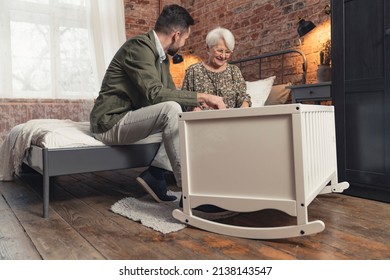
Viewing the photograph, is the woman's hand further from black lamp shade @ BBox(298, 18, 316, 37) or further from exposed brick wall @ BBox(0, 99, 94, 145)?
exposed brick wall @ BBox(0, 99, 94, 145)

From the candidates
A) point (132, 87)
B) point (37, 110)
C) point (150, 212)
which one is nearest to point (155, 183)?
point (150, 212)

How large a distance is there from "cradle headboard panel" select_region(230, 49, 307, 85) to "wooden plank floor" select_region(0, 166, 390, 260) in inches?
54.9

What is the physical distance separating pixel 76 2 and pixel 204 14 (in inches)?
57.2

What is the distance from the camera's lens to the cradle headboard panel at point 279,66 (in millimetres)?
3115

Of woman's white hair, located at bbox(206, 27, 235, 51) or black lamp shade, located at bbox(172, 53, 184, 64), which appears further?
black lamp shade, located at bbox(172, 53, 184, 64)

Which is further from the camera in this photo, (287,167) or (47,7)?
(47,7)

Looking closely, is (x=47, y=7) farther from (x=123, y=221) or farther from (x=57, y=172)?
(x=123, y=221)

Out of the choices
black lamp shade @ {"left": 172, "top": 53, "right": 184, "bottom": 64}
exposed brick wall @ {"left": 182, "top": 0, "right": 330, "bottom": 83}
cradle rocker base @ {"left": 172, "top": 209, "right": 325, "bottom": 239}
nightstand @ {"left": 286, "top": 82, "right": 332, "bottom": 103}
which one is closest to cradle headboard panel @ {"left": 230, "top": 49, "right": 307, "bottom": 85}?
exposed brick wall @ {"left": 182, "top": 0, "right": 330, "bottom": 83}

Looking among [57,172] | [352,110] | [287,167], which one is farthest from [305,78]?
[57,172]

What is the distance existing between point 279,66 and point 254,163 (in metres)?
2.14

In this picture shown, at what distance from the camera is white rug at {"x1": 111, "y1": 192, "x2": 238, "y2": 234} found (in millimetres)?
1552

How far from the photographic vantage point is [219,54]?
2252 mm

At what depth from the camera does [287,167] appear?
132cm

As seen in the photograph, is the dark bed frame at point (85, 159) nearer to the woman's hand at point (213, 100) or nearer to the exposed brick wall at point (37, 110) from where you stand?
the woman's hand at point (213, 100)
